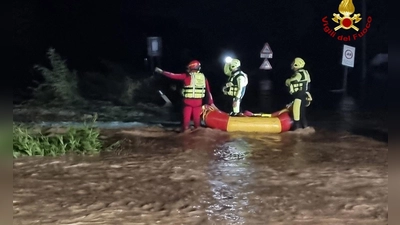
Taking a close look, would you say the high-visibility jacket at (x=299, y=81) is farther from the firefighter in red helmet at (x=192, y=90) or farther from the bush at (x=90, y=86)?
the bush at (x=90, y=86)

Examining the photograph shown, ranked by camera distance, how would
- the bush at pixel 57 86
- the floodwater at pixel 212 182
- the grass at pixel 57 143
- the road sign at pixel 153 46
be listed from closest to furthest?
the floodwater at pixel 212 182, the grass at pixel 57 143, the bush at pixel 57 86, the road sign at pixel 153 46

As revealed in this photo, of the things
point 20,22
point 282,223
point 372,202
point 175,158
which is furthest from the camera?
point 20,22

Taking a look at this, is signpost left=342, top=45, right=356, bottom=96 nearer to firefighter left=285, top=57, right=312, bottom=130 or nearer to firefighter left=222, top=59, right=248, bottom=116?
A: firefighter left=285, top=57, right=312, bottom=130

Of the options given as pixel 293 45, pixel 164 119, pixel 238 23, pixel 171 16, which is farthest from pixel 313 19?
pixel 164 119

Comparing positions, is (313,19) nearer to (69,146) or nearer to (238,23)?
(238,23)

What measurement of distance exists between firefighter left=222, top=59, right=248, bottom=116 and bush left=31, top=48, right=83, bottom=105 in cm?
203

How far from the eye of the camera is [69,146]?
4418 mm

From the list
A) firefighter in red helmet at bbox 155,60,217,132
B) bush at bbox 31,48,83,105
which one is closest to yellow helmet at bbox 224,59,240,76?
firefighter in red helmet at bbox 155,60,217,132

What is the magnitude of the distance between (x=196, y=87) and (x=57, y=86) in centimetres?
207

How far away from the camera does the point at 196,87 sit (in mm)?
5094

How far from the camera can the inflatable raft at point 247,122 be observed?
5129 mm

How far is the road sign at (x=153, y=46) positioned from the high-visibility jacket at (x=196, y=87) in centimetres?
171

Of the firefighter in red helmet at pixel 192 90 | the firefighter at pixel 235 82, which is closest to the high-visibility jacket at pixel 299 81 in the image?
the firefighter at pixel 235 82

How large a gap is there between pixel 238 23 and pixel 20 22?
2.67 meters
